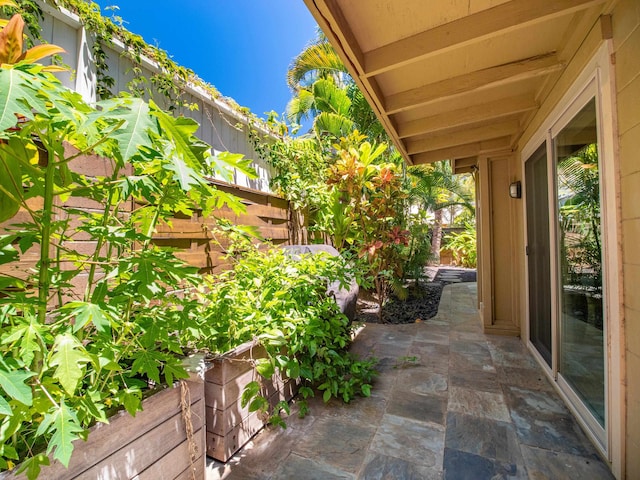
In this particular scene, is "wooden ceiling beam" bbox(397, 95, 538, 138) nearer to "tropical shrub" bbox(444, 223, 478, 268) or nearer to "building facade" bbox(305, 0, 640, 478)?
"building facade" bbox(305, 0, 640, 478)

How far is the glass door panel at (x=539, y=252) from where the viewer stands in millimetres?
2574

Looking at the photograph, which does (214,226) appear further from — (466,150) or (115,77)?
(466,150)

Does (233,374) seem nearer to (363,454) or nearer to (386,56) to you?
(363,454)

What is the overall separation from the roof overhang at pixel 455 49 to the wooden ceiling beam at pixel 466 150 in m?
0.65

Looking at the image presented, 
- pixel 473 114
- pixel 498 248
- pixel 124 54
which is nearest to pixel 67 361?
pixel 124 54

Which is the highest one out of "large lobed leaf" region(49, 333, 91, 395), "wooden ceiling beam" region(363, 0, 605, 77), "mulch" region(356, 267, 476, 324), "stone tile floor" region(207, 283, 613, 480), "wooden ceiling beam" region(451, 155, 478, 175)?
"wooden ceiling beam" region(451, 155, 478, 175)

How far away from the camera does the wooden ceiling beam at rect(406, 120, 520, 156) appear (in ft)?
10.6

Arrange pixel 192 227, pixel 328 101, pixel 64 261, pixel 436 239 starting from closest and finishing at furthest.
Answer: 1. pixel 64 261
2. pixel 192 227
3. pixel 328 101
4. pixel 436 239

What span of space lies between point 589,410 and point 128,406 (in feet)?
8.05

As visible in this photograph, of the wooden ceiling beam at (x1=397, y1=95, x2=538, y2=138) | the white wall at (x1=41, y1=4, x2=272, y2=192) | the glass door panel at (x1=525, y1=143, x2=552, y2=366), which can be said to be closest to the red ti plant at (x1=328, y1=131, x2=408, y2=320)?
the wooden ceiling beam at (x1=397, y1=95, x2=538, y2=138)

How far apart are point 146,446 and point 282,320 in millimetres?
846

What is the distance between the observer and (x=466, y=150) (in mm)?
3871

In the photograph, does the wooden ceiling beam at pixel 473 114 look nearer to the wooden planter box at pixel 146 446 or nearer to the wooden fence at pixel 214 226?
the wooden fence at pixel 214 226

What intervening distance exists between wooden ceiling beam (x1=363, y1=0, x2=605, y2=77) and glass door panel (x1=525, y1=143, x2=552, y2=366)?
1.27 m
